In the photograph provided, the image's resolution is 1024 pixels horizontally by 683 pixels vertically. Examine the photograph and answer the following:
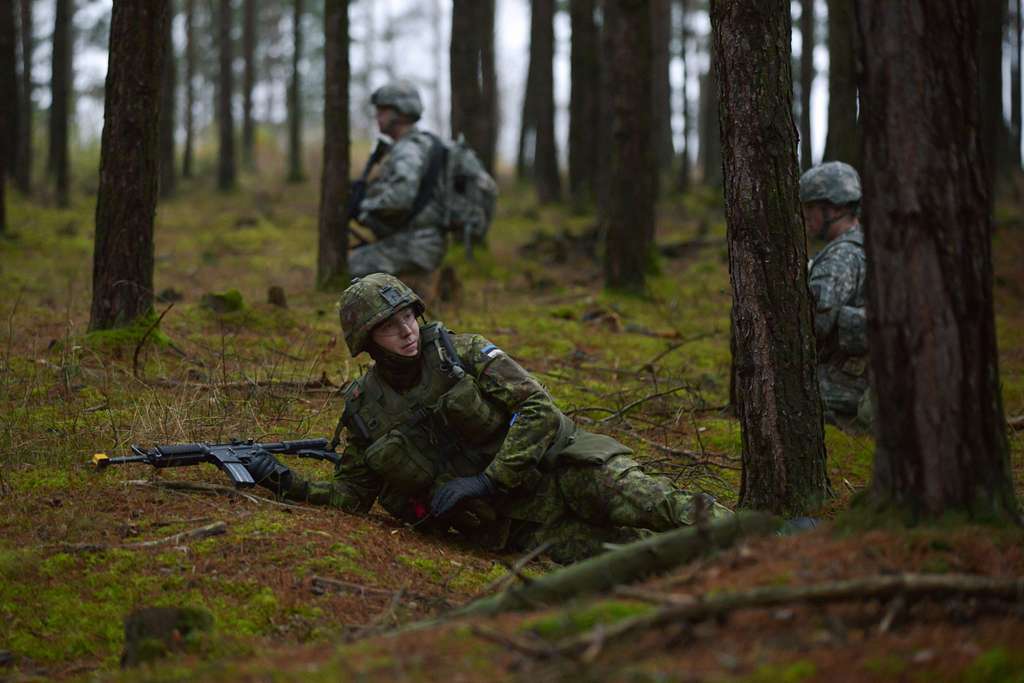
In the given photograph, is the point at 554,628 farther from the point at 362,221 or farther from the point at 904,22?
the point at 362,221

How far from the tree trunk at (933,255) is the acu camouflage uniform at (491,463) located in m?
1.71

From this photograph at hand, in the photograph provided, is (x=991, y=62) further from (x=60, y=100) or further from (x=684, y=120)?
(x=60, y=100)

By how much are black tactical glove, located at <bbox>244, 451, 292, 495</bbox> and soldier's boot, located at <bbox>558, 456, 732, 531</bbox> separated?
4.62 feet

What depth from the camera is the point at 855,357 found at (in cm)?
798

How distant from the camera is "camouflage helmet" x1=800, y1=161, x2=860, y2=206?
7.81 meters

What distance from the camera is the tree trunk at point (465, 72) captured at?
16.6 meters

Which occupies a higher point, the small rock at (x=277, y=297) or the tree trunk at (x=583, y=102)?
the tree trunk at (x=583, y=102)

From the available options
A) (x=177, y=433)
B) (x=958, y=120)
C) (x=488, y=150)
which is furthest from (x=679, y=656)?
(x=488, y=150)

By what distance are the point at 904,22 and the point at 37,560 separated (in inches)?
155

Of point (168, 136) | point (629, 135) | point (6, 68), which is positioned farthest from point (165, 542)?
point (168, 136)

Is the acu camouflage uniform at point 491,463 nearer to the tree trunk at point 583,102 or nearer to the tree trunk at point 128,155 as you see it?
the tree trunk at point 128,155

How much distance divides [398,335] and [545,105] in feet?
56.3

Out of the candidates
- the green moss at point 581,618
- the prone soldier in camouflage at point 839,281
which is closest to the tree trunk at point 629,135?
the prone soldier in camouflage at point 839,281

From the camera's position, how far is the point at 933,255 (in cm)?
353
